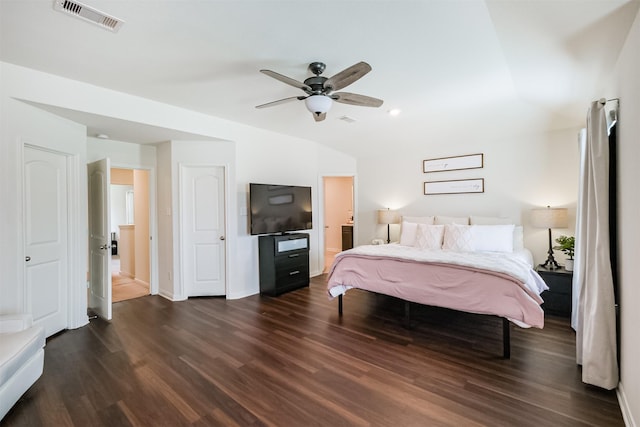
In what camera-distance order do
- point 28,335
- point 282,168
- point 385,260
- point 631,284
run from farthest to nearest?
point 282,168
point 385,260
point 28,335
point 631,284

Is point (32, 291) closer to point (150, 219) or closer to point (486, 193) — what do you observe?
point (150, 219)

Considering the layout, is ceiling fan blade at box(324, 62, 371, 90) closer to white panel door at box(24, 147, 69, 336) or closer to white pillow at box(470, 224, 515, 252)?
white pillow at box(470, 224, 515, 252)

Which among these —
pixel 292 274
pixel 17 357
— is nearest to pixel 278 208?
pixel 292 274

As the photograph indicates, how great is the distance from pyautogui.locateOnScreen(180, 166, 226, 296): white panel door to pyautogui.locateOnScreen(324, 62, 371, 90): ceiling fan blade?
257 centimetres

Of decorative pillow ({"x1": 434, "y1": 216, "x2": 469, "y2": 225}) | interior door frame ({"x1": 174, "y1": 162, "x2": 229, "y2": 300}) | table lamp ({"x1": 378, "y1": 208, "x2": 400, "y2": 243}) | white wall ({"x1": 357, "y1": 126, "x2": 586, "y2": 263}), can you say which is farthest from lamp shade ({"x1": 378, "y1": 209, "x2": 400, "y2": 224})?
interior door frame ({"x1": 174, "y1": 162, "x2": 229, "y2": 300})

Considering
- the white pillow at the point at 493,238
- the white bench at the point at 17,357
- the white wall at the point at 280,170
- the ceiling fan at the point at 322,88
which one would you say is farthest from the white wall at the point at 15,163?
the white pillow at the point at 493,238

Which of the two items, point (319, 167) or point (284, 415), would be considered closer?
point (284, 415)

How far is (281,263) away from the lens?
180 inches

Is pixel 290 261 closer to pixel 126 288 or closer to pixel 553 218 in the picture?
pixel 126 288

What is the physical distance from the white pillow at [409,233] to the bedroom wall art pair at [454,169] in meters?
0.86

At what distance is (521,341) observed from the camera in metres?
2.89

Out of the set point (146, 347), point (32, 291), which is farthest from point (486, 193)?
point (32, 291)

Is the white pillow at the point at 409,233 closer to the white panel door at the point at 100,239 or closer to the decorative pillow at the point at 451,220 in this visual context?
the decorative pillow at the point at 451,220

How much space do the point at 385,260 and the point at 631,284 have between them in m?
1.93
